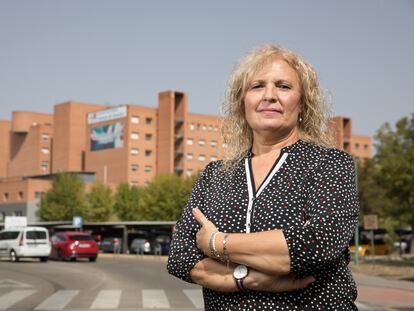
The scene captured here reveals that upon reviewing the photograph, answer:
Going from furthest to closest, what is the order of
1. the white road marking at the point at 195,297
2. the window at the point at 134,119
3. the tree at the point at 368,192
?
the window at the point at 134,119 < the tree at the point at 368,192 < the white road marking at the point at 195,297

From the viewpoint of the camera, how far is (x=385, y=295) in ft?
58.9

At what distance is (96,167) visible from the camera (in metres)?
116

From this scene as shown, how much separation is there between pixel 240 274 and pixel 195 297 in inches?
571

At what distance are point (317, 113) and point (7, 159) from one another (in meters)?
142

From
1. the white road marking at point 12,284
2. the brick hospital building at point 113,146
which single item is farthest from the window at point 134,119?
the white road marking at point 12,284

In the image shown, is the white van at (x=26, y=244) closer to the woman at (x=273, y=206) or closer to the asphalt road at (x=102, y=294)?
the asphalt road at (x=102, y=294)

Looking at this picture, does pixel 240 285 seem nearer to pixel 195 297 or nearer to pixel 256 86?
pixel 256 86

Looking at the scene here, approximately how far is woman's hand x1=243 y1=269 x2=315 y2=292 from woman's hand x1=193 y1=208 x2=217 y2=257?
228mm

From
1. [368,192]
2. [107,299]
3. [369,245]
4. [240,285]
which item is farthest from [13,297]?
[368,192]

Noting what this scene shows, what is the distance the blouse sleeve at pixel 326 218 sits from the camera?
2293mm

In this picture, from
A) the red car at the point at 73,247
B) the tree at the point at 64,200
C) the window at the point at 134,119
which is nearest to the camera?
the red car at the point at 73,247

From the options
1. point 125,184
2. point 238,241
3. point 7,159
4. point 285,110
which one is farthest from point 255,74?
point 7,159

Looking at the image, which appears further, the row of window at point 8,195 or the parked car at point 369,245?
the row of window at point 8,195

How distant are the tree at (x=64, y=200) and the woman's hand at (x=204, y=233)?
287 ft
